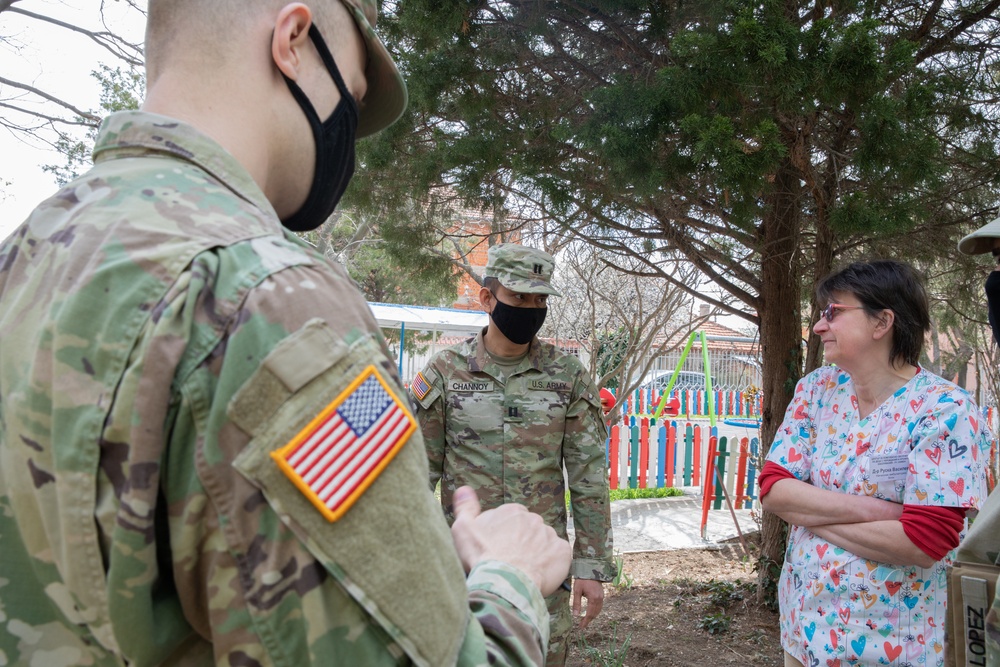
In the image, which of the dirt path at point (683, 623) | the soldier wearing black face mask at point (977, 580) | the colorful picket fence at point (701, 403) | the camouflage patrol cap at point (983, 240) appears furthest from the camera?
the colorful picket fence at point (701, 403)

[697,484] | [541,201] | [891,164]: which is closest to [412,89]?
[541,201]

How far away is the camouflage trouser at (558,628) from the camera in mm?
2822

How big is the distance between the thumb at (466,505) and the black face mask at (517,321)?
1973 mm

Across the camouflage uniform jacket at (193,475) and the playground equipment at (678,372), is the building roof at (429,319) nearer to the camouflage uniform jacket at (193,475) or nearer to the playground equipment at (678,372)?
Answer: the playground equipment at (678,372)

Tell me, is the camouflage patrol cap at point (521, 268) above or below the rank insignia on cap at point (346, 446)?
above

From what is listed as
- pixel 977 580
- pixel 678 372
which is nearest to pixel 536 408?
pixel 977 580

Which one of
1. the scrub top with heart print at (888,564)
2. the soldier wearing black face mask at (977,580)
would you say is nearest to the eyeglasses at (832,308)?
the scrub top with heart print at (888,564)

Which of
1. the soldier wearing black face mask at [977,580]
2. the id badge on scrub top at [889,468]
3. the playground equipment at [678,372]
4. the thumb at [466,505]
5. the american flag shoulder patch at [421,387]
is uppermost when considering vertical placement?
the thumb at [466,505]

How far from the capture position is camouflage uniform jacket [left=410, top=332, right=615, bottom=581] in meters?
3.01

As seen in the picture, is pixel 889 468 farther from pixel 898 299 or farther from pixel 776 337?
pixel 776 337

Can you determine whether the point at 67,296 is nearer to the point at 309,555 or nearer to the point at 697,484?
the point at 309,555

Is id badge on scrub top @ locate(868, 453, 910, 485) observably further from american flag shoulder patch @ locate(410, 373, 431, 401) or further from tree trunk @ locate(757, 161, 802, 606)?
tree trunk @ locate(757, 161, 802, 606)

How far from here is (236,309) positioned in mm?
660

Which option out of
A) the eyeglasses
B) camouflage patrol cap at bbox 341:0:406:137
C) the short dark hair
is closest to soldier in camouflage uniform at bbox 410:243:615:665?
the eyeglasses
